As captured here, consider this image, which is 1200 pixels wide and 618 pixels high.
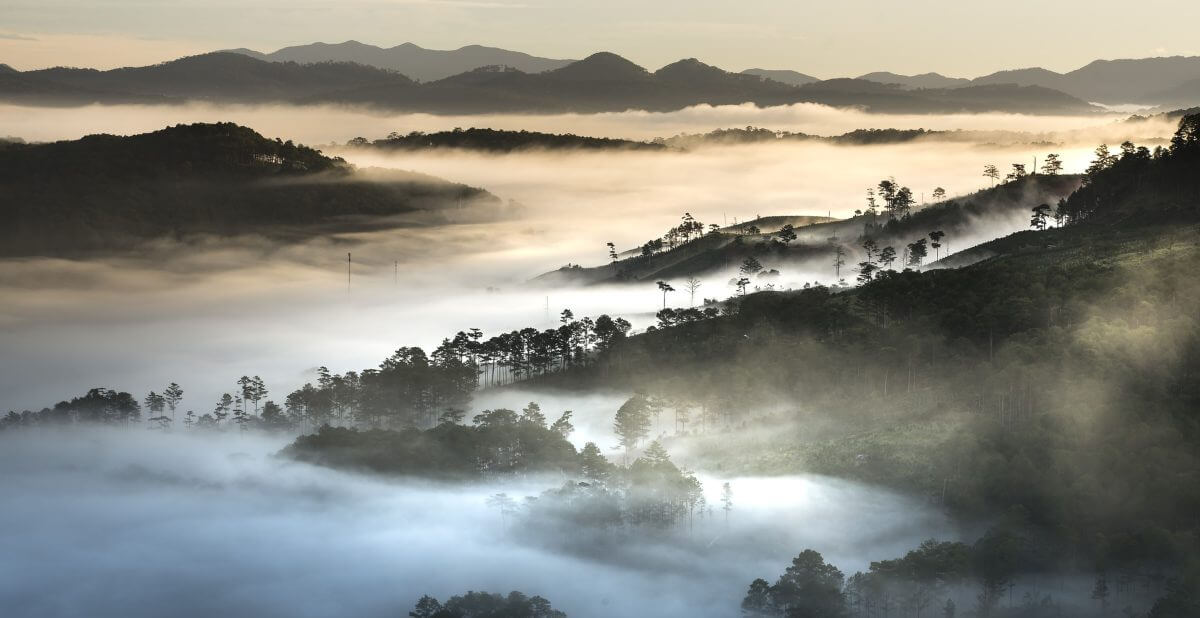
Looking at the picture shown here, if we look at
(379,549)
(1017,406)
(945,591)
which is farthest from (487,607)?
(1017,406)

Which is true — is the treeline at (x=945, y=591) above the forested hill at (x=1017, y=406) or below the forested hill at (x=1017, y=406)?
below

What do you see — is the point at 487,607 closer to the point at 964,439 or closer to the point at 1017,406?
the point at 964,439

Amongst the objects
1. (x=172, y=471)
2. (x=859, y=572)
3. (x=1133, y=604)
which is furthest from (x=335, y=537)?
(x=1133, y=604)

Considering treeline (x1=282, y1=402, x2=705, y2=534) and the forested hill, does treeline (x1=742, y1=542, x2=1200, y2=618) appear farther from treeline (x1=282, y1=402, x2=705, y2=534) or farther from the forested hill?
treeline (x1=282, y1=402, x2=705, y2=534)

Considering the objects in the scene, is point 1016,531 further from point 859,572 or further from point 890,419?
point 890,419

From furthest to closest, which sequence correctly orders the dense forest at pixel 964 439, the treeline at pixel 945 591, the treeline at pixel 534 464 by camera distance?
the treeline at pixel 534 464 → the dense forest at pixel 964 439 → the treeline at pixel 945 591

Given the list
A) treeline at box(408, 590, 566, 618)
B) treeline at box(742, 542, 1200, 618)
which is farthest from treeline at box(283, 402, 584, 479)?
treeline at box(742, 542, 1200, 618)

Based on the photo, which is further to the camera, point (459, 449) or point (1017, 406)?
point (459, 449)

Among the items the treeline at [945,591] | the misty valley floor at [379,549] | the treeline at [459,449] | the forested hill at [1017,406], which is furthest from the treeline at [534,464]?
the treeline at [945,591]

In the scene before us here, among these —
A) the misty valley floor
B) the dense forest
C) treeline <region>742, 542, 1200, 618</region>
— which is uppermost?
the dense forest

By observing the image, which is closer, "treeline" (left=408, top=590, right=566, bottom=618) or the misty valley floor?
"treeline" (left=408, top=590, right=566, bottom=618)

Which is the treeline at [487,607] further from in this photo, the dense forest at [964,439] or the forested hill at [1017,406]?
the forested hill at [1017,406]
